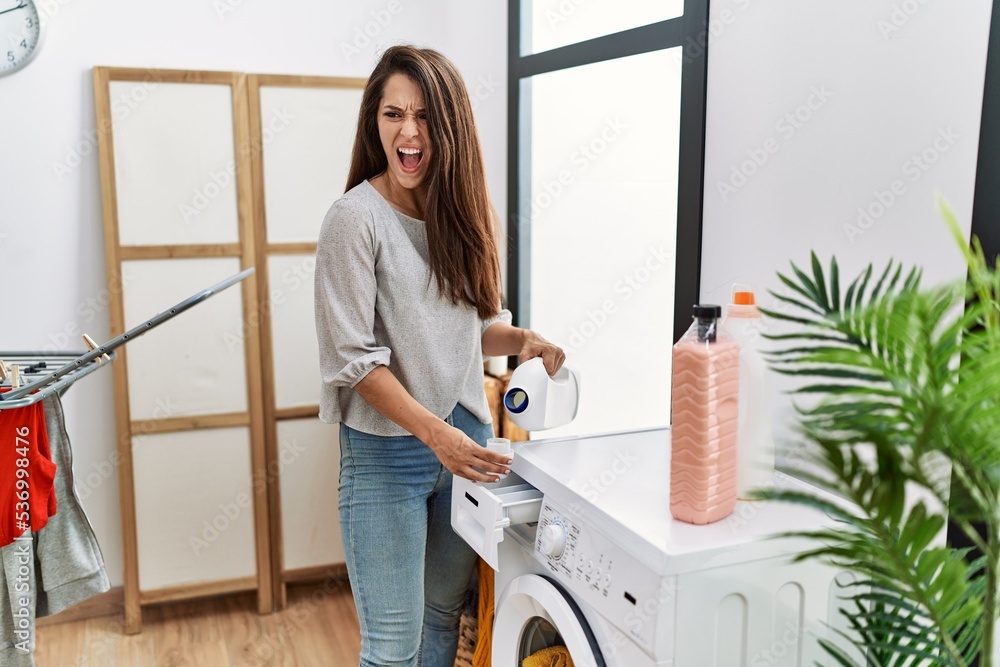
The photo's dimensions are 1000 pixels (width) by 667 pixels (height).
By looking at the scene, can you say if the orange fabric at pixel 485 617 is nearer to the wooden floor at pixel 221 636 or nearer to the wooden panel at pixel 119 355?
the wooden floor at pixel 221 636

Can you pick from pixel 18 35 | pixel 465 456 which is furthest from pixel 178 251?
pixel 465 456

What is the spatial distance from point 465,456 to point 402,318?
29 cm

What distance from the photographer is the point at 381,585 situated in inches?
66.1

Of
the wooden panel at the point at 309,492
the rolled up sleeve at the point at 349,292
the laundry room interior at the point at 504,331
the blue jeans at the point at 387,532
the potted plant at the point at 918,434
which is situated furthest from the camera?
the wooden panel at the point at 309,492

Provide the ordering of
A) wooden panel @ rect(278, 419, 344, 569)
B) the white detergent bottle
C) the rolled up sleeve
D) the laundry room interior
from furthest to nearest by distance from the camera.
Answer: wooden panel @ rect(278, 419, 344, 569) → the rolled up sleeve → the white detergent bottle → the laundry room interior

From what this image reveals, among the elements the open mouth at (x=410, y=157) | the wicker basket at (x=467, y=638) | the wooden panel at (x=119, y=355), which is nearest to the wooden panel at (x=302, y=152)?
the wooden panel at (x=119, y=355)

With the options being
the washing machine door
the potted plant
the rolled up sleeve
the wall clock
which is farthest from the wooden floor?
the potted plant

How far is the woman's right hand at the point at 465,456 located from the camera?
1.51 metres

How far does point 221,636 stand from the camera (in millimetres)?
2664

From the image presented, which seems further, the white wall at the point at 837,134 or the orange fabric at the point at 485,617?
the orange fabric at the point at 485,617

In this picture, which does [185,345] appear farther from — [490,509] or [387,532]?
[490,509]

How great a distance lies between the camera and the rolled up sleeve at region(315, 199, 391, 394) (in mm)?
1554

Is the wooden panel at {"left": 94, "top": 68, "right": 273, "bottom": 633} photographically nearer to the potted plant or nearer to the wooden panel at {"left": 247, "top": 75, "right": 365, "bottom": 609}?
the wooden panel at {"left": 247, "top": 75, "right": 365, "bottom": 609}

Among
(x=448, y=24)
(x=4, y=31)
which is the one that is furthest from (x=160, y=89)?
(x=448, y=24)
